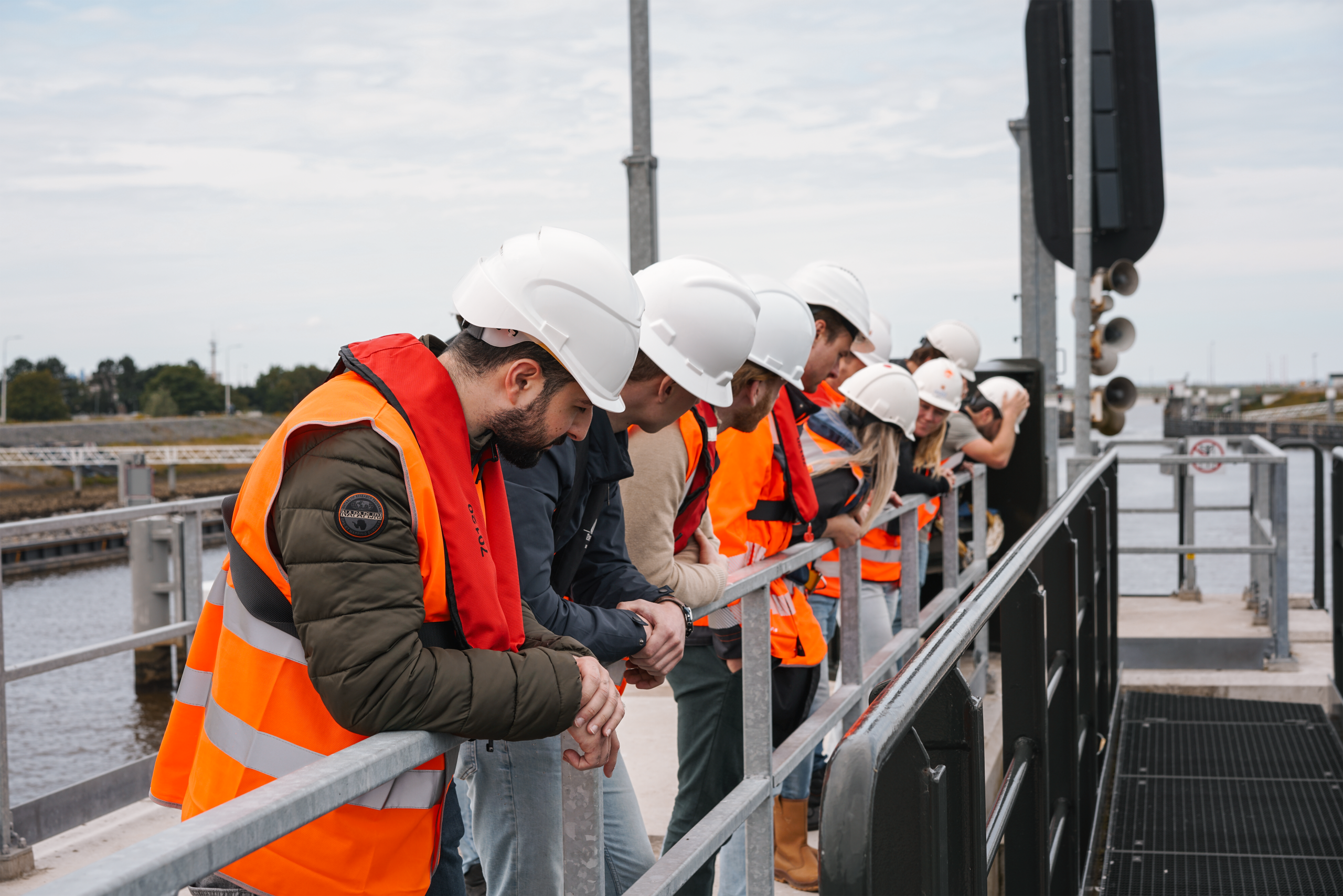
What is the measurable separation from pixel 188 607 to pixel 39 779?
457 inches

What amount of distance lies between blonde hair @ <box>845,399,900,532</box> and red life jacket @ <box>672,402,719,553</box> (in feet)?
3.29

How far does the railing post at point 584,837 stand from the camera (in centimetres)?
180

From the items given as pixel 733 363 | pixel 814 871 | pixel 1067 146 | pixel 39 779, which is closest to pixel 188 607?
pixel 814 871

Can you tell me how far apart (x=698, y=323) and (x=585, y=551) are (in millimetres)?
689

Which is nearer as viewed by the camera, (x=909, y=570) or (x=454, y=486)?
(x=454, y=486)

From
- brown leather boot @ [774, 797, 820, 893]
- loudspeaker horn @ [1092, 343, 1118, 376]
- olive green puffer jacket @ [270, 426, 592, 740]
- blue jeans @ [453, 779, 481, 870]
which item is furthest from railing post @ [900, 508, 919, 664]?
loudspeaker horn @ [1092, 343, 1118, 376]

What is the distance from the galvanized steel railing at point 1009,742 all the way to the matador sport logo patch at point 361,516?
68 cm

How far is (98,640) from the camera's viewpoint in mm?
27219

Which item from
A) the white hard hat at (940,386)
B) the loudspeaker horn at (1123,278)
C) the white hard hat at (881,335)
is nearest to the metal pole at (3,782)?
the white hard hat at (940,386)

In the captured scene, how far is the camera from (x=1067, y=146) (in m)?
8.77

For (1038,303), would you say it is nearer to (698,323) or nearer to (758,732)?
(698,323)

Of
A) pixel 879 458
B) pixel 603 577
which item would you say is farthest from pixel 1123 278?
pixel 603 577

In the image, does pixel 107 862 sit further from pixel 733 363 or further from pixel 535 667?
pixel 733 363

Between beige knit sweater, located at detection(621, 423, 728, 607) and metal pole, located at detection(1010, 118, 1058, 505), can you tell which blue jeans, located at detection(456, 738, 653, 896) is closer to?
beige knit sweater, located at detection(621, 423, 728, 607)
